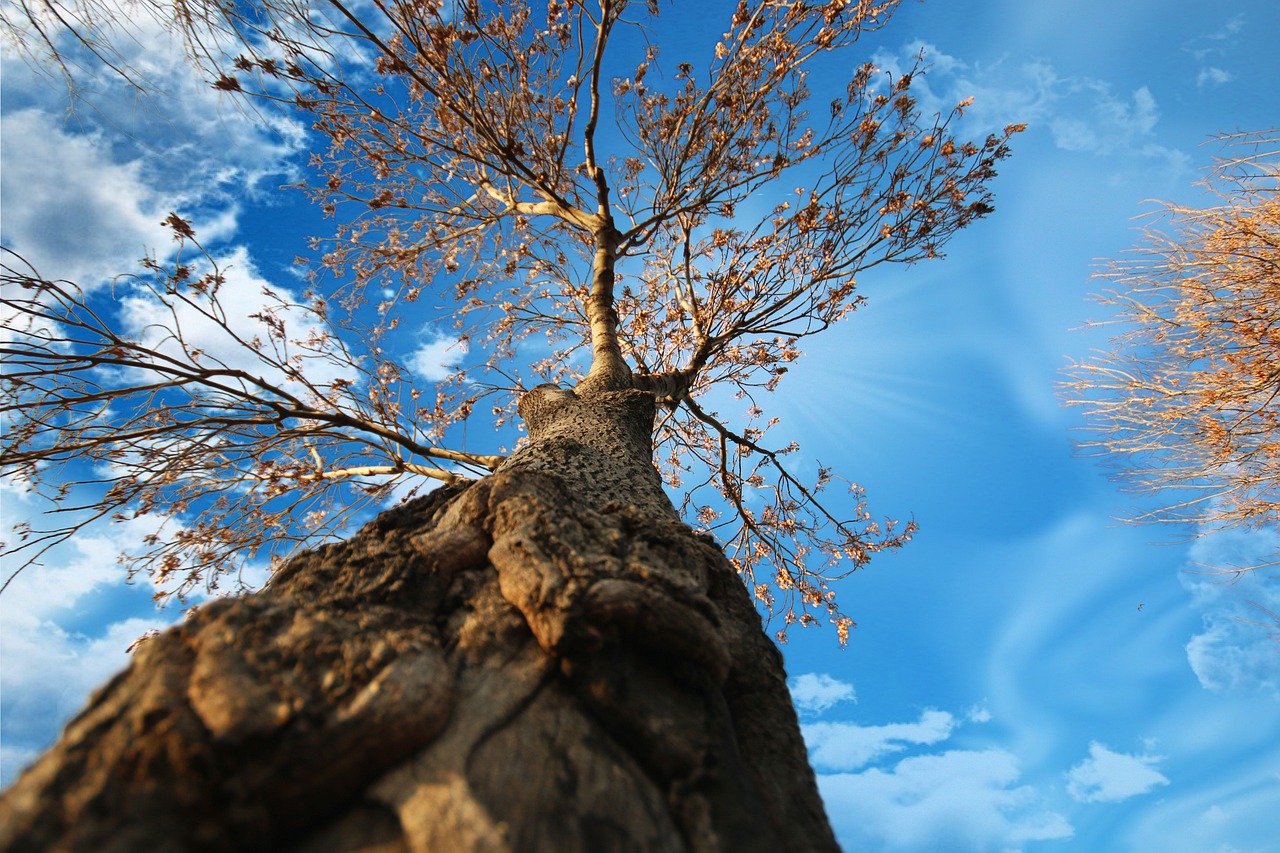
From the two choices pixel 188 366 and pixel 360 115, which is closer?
pixel 188 366

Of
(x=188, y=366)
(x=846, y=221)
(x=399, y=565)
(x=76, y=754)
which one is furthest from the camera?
(x=846, y=221)

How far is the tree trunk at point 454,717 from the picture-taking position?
2.82 ft

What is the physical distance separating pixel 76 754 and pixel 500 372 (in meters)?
5.01

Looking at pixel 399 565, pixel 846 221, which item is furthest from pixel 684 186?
pixel 399 565

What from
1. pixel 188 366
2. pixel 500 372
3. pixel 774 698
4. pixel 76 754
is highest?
pixel 500 372

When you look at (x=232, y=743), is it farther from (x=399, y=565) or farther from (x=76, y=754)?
(x=399, y=565)

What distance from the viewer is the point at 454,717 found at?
42.5 inches

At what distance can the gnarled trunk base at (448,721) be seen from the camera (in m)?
0.86

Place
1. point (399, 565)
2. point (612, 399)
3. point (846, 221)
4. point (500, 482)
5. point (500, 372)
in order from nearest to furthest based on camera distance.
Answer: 1. point (399, 565)
2. point (500, 482)
3. point (612, 399)
4. point (846, 221)
5. point (500, 372)

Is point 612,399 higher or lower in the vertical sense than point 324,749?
higher

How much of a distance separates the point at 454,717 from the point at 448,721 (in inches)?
0.8

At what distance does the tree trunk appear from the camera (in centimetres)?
86

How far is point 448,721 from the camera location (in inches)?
41.8

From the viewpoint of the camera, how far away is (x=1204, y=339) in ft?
16.6
